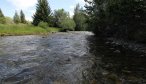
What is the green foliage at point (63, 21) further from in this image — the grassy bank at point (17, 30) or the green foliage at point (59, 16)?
the grassy bank at point (17, 30)

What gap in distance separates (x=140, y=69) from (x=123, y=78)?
305cm

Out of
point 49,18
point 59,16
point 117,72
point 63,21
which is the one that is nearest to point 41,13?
point 49,18

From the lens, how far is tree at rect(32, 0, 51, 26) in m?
91.9

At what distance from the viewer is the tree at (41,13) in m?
91.9

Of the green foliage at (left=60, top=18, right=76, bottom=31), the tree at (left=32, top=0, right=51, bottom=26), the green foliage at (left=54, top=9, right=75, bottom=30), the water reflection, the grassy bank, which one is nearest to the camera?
the water reflection

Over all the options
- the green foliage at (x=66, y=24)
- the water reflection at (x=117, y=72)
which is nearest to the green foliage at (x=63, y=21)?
the green foliage at (x=66, y=24)

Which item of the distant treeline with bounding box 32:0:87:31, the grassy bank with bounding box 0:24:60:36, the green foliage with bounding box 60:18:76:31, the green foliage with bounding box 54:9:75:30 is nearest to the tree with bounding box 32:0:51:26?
the distant treeline with bounding box 32:0:87:31

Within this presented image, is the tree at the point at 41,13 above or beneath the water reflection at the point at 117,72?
above

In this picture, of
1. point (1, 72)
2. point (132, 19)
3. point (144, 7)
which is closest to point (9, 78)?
point (1, 72)

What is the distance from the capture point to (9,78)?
45.4 feet

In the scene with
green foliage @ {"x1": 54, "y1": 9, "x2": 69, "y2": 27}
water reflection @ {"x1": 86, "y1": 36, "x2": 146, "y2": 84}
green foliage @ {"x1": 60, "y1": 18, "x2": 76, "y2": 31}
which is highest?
green foliage @ {"x1": 54, "y1": 9, "x2": 69, "y2": 27}

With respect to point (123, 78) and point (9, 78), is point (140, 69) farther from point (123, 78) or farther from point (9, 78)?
point (9, 78)

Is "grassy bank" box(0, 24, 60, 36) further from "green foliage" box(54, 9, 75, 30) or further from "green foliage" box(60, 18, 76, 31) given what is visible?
"green foliage" box(60, 18, 76, 31)

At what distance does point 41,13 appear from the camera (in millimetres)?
92375
